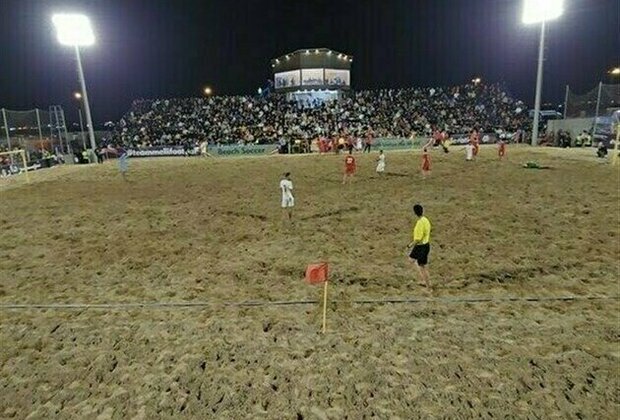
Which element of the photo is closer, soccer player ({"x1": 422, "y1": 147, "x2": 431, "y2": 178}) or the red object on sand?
the red object on sand

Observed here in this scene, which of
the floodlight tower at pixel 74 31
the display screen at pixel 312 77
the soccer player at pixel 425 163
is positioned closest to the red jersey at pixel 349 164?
the soccer player at pixel 425 163

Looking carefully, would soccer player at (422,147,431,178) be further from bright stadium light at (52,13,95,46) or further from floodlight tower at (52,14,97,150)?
bright stadium light at (52,13,95,46)

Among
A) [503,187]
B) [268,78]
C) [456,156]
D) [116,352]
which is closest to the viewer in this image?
[116,352]

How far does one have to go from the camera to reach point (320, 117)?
1923 inches

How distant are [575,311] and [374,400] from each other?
4.87 metres

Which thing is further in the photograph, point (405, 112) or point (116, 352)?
point (405, 112)

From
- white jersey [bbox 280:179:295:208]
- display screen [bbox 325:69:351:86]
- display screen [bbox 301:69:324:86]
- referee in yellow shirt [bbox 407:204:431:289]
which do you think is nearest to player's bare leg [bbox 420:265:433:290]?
referee in yellow shirt [bbox 407:204:431:289]

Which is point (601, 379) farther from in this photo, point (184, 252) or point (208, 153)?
point (208, 153)

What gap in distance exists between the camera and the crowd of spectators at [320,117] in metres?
46.4

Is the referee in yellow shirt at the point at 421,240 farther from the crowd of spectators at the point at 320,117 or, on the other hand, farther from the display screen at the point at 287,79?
the display screen at the point at 287,79

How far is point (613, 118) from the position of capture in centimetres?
3103

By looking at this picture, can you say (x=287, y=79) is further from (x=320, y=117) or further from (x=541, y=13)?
(x=541, y=13)

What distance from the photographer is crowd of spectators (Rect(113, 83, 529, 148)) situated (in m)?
46.4

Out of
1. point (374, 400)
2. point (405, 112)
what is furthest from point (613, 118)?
point (374, 400)
